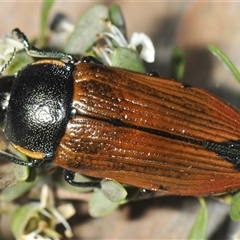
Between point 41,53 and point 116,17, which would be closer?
point 41,53

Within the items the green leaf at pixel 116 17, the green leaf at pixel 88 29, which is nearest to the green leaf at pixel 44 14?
the green leaf at pixel 88 29

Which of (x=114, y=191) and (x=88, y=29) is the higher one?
(x=88, y=29)

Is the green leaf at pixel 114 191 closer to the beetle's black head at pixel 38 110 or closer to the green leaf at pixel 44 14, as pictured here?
the beetle's black head at pixel 38 110

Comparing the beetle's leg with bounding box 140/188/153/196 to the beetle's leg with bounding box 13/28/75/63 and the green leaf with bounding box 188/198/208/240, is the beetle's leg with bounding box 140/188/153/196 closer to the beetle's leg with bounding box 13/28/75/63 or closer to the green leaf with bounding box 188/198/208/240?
the green leaf with bounding box 188/198/208/240

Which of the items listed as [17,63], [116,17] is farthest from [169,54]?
[17,63]

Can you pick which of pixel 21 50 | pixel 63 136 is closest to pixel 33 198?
pixel 63 136

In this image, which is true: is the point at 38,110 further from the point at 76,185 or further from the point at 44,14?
the point at 44,14

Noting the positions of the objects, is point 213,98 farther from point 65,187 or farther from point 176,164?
point 65,187
